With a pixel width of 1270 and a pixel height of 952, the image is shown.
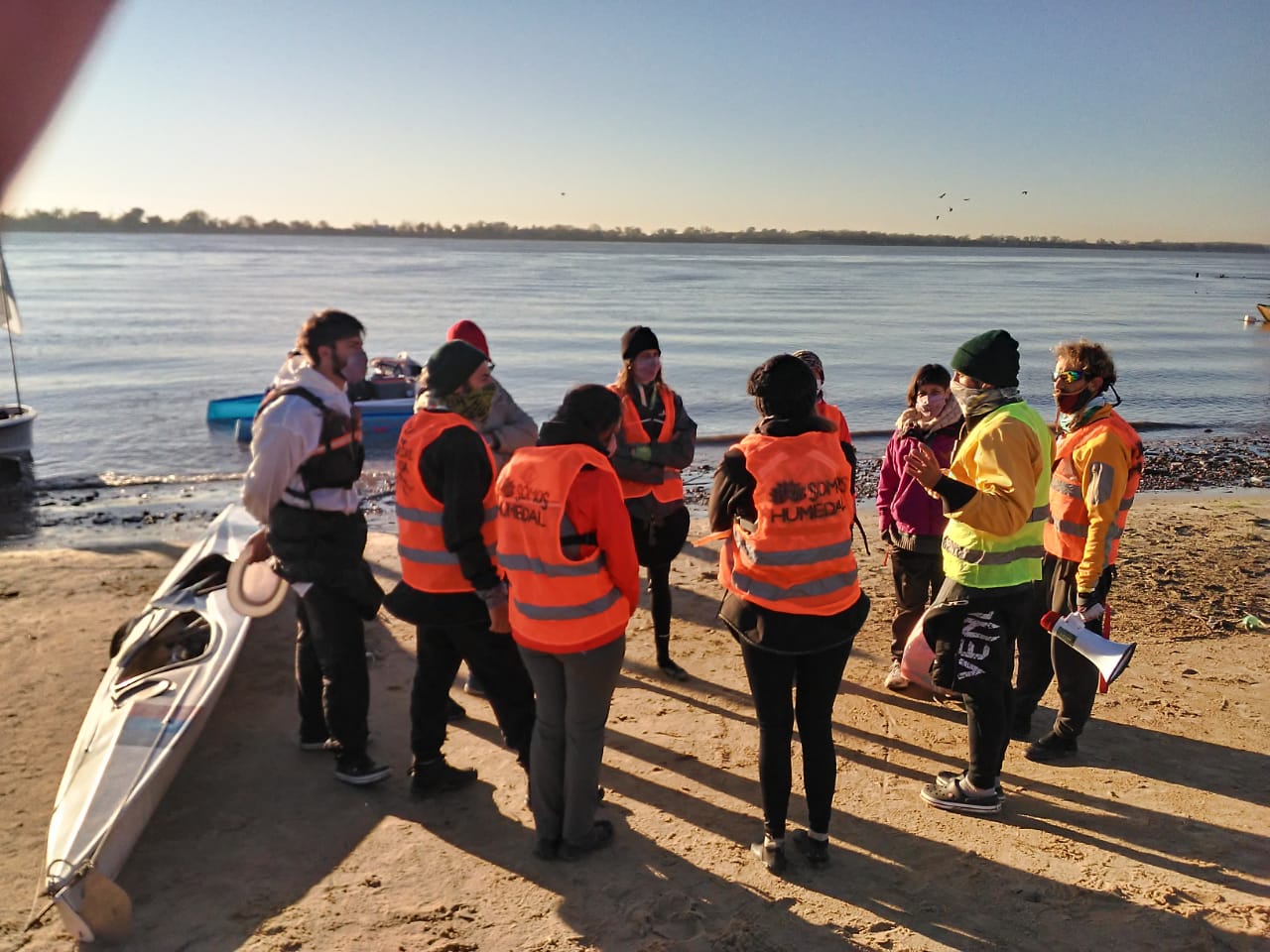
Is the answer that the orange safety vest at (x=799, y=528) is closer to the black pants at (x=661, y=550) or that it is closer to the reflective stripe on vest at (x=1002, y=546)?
the reflective stripe on vest at (x=1002, y=546)

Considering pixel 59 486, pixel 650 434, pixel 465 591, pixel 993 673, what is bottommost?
pixel 59 486

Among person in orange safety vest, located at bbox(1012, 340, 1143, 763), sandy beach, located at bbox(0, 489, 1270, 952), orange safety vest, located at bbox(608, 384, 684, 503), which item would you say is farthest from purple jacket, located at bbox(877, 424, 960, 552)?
orange safety vest, located at bbox(608, 384, 684, 503)

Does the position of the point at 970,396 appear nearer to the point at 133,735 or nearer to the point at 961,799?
the point at 961,799

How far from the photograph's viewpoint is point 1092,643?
4.25m

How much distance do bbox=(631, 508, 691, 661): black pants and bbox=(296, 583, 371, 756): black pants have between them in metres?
1.76

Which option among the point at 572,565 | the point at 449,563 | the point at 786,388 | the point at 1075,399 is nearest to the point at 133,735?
the point at 449,563

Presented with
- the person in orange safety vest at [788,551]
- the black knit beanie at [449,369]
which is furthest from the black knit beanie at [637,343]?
the person in orange safety vest at [788,551]

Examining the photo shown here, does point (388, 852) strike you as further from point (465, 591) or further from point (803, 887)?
point (803, 887)

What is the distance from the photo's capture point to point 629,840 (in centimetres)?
398

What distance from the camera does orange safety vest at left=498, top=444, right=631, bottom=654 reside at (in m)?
3.31

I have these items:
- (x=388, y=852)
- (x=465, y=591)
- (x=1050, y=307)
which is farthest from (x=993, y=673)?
(x=1050, y=307)

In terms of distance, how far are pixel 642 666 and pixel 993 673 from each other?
2587 mm

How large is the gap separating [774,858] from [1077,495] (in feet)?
7.60

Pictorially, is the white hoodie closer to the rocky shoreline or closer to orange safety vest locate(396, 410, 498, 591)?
orange safety vest locate(396, 410, 498, 591)
